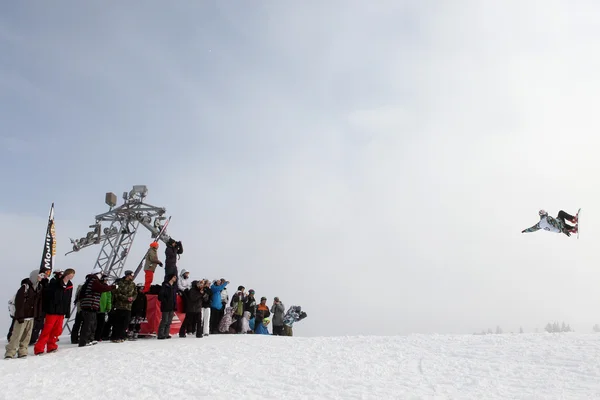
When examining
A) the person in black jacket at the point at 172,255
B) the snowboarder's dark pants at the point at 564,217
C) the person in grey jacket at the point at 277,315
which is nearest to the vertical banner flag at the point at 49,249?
the person in black jacket at the point at 172,255

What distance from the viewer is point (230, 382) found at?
764 cm

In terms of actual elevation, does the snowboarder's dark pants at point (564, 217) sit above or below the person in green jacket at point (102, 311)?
above

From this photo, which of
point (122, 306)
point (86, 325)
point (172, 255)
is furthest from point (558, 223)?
point (86, 325)

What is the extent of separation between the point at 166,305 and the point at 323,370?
6.07 metres

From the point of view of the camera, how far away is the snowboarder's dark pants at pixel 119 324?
12.1m

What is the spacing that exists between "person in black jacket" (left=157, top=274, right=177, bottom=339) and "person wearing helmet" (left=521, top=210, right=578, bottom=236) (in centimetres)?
1400

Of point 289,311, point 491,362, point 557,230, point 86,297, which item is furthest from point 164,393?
point 557,230

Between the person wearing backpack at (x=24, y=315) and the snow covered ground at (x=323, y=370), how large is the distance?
434 mm

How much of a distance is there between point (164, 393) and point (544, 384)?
6304mm

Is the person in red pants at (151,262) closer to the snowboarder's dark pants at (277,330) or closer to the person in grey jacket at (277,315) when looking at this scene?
the person in grey jacket at (277,315)

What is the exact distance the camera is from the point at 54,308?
1045 centimetres

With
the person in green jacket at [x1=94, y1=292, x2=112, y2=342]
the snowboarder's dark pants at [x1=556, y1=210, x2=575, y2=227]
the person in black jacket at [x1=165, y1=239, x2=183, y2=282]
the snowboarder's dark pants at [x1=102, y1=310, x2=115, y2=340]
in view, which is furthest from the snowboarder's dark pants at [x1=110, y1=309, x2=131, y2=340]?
the snowboarder's dark pants at [x1=556, y1=210, x2=575, y2=227]

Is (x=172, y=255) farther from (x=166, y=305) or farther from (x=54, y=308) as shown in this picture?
(x=54, y=308)

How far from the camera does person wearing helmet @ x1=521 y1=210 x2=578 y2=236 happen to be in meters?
16.5
